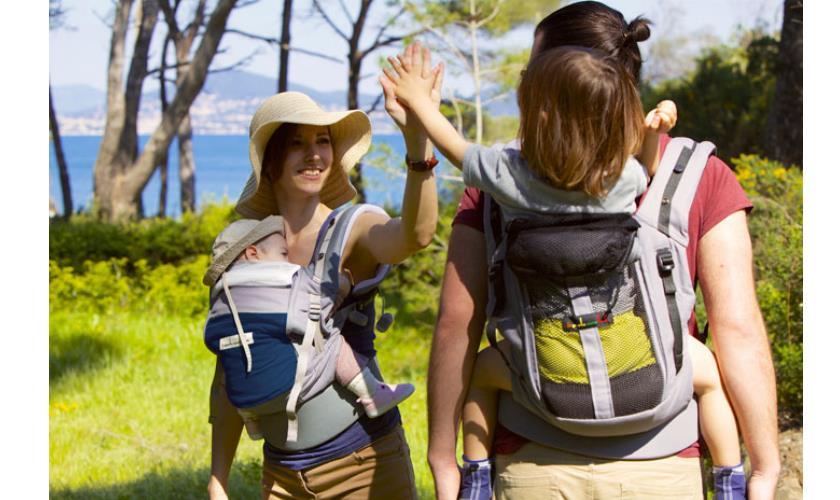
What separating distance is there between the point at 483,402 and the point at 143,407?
532 cm

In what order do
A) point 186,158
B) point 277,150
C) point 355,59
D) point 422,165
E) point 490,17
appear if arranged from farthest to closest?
point 186,158 → point 355,59 → point 490,17 → point 277,150 → point 422,165

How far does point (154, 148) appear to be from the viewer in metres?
14.6

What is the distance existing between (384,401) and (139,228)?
9828mm

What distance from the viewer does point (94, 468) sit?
5.72 metres

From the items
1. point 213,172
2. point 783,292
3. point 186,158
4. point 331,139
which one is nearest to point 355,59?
point 186,158

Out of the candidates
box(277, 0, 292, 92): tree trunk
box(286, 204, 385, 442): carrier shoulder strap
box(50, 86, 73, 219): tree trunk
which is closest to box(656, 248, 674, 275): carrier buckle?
box(286, 204, 385, 442): carrier shoulder strap

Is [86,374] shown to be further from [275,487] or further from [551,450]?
[551,450]

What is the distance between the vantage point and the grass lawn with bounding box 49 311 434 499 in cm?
537

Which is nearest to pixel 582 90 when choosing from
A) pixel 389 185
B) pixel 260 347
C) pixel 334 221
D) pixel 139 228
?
pixel 334 221

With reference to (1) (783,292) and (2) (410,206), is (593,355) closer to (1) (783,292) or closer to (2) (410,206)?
(2) (410,206)

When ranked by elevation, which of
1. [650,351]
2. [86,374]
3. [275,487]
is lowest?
[86,374]

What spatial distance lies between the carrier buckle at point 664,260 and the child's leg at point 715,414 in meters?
Answer: 0.19

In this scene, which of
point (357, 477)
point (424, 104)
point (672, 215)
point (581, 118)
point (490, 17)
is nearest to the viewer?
point (581, 118)

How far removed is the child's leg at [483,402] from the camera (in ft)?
7.12
